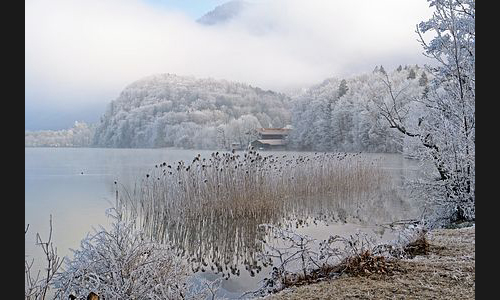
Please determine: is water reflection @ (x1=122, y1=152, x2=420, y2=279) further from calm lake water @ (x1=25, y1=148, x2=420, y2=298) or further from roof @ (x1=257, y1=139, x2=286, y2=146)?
roof @ (x1=257, y1=139, x2=286, y2=146)

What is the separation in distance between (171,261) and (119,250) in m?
0.36

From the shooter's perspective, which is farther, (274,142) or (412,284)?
(274,142)

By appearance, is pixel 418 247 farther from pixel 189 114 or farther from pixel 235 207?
pixel 189 114

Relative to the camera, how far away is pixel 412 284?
2697mm

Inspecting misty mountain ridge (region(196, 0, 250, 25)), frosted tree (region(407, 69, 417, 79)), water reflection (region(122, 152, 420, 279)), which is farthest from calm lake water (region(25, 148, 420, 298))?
frosted tree (region(407, 69, 417, 79))

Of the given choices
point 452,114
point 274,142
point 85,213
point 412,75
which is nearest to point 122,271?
point 452,114

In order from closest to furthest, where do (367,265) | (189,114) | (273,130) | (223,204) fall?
1. (367,265)
2. (223,204)
3. (273,130)
4. (189,114)

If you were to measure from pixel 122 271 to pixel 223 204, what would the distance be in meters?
5.02

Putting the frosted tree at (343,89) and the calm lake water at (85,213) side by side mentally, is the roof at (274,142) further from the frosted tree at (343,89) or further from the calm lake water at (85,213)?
the calm lake water at (85,213)

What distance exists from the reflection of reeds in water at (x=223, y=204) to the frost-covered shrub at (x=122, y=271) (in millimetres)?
2577

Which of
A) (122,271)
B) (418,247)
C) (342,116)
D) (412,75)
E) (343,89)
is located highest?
(412,75)
